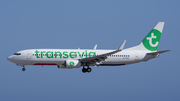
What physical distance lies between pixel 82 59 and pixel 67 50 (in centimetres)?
292

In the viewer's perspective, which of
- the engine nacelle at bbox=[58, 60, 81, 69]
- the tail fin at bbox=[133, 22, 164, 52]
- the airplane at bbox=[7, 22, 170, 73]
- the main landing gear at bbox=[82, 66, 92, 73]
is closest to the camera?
the engine nacelle at bbox=[58, 60, 81, 69]

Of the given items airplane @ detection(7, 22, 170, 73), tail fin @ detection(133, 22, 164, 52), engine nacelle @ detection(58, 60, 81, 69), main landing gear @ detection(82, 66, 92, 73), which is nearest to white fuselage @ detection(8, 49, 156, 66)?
airplane @ detection(7, 22, 170, 73)

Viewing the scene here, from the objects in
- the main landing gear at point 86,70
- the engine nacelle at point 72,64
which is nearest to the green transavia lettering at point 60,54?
the engine nacelle at point 72,64

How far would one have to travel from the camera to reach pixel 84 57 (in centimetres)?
5247

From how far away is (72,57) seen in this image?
51.9 metres

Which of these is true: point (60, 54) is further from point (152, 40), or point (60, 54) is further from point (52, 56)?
point (152, 40)

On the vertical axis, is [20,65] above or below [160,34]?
below

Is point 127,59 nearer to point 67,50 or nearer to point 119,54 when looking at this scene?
point 119,54

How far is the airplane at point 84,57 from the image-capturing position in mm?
51000

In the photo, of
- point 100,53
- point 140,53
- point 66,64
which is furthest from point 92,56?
point 140,53

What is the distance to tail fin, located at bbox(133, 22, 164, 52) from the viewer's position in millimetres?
56250

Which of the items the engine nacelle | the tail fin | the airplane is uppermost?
the tail fin

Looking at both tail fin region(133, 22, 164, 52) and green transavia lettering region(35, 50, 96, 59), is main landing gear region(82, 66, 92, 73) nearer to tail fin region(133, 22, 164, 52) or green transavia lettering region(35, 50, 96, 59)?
green transavia lettering region(35, 50, 96, 59)

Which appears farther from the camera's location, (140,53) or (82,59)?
(140,53)
